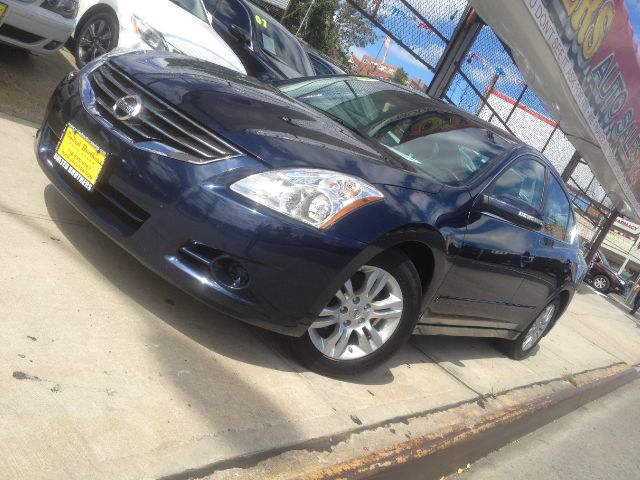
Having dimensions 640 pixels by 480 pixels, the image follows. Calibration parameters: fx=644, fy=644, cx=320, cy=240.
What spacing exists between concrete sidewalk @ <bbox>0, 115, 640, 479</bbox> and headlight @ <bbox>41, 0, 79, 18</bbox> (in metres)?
1.46

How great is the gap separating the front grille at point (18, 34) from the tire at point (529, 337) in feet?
A: 14.8

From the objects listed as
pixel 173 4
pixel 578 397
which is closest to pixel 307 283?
pixel 578 397

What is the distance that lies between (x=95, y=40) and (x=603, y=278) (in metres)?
20.4

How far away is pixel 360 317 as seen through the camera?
319 cm

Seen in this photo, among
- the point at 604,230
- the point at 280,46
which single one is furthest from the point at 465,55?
the point at 604,230

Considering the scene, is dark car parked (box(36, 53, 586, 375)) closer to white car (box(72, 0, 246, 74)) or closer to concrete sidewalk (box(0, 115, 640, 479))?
concrete sidewalk (box(0, 115, 640, 479))

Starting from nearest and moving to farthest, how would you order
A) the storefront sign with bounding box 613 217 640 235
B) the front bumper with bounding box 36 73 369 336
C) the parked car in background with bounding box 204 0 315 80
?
the front bumper with bounding box 36 73 369 336 < the parked car in background with bounding box 204 0 315 80 < the storefront sign with bounding box 613 217 640 235

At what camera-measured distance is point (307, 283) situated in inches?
110

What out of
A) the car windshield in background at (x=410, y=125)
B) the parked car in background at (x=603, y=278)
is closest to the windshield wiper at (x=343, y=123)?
the car windshield in background at (x=410, y=125)

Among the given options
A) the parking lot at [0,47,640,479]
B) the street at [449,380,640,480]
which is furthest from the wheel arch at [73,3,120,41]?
the street at [449,380,640,480]

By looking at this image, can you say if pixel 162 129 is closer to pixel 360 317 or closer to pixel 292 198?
pixel 292 198

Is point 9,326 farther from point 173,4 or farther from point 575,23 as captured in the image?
point 575,23

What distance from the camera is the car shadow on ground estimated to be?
300cm

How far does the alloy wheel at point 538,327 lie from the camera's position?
541 cm
